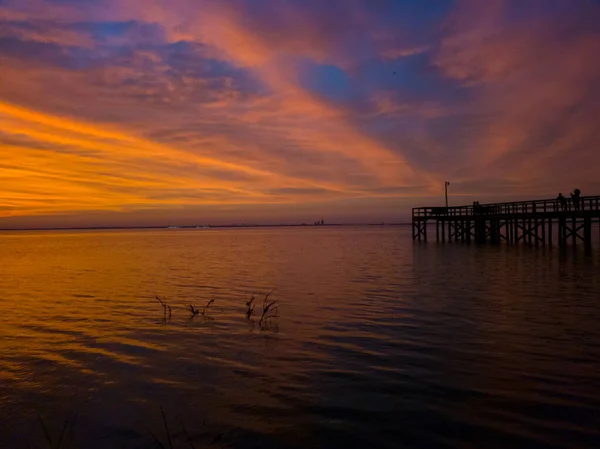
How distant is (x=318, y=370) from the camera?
8906 millimetres

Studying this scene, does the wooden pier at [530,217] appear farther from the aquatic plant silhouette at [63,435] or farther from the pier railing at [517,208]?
the aquatic plant silhouette at [63,435]

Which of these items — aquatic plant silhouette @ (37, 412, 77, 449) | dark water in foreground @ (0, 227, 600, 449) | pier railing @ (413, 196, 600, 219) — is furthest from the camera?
pier railing @ (413, 196, 600, 219)

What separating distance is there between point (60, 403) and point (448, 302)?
1178cm

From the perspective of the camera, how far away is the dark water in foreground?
252 inches

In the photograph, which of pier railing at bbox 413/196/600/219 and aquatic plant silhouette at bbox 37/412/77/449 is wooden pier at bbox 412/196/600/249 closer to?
pier railing at bbox 413/196/600/219

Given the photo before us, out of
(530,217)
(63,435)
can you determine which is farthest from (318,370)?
(530,217)

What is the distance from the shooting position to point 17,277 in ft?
90.5

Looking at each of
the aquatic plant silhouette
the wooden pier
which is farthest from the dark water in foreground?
the wooden pier

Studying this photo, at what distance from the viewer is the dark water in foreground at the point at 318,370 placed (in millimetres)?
6410

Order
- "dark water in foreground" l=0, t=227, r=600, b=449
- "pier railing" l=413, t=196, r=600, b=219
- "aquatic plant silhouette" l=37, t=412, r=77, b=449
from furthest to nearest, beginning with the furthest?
"pier railing" l=413, t=196, r=600, b=219 → "dark water in foreground" l=0, t=227, r=600, b=449 → "aquatic plant silhouette" l=37, t=412, r=77, b=449

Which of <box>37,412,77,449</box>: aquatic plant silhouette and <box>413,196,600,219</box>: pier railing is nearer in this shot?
<box>37,412,77,449</box>: aquatic plant silhouette

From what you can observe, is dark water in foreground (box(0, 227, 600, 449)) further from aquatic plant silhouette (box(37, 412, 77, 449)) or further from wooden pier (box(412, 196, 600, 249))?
wooden pier (box(412, 196, 600, 249))

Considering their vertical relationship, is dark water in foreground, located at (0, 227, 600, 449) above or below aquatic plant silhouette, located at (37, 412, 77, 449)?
above

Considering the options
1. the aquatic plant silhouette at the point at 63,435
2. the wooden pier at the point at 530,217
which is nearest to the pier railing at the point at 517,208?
the wooden pier at the point at 530,217
